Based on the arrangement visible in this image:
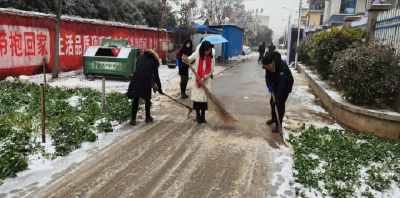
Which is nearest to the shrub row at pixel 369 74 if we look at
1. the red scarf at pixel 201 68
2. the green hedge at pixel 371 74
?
the green hedge at pixel 371 74

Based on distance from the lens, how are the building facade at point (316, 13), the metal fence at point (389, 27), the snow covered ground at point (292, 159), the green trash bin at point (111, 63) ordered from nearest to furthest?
the snow covered ground at point (292, 159) < the metal fence at point (389, 27) < the green trash bin at point (111, 63) < the building facade at point (316, 13)

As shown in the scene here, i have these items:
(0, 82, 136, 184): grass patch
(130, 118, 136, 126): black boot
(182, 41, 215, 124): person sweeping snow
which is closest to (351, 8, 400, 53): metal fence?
(182, 41, 215, 124): person sweeping snow

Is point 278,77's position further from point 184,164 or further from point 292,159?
point 184,164

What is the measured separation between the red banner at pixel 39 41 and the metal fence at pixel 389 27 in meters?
10.5

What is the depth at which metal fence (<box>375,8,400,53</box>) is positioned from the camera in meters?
6.05

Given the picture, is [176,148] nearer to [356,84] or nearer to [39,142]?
[39,142]

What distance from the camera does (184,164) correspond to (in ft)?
13.6

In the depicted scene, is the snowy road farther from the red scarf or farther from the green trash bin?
the green trash bin

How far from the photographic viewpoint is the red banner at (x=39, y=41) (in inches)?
372

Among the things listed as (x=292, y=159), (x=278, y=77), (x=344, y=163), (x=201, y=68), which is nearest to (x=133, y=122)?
(x=201, y=68)

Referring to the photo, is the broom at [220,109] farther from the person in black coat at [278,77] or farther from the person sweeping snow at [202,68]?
the person in black coat at [278,77]

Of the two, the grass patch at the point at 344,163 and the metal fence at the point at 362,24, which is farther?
the metal fence at the point at 362,24

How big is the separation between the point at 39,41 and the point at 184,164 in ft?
29.8

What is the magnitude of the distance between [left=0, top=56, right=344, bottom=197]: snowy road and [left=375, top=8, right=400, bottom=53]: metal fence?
2.12 metres
